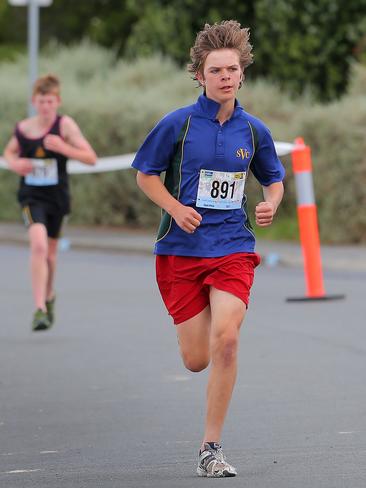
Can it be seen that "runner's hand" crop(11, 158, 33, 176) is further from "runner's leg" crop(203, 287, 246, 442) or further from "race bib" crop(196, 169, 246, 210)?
"runner's leg" crop(203, 287, 246, 442)

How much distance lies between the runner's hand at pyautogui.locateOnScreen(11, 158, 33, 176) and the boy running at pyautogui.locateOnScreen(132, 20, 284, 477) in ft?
16.0

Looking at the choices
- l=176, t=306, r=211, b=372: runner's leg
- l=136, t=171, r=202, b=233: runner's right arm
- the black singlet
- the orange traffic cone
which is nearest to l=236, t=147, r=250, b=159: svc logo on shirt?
l=136, t=171, r=202, b=233: runner's right arm

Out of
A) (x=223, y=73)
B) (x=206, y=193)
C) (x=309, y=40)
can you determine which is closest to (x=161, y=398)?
(x=206, y=193)

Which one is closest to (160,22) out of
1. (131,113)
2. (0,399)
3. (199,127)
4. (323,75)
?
(323,75)

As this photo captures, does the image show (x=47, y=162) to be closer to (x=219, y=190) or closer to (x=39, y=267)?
(x=39, y=267)

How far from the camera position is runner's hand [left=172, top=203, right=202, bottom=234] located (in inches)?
251

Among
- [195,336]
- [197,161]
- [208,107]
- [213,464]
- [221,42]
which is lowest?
[213,464]

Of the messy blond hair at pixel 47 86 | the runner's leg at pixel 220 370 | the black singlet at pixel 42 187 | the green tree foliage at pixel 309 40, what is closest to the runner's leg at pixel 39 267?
the black singlet at pixel 42 187

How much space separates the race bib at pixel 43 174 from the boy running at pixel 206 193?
16.6 ft

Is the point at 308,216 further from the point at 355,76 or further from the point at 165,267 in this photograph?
the point at 355,76

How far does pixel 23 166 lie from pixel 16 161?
16 cm

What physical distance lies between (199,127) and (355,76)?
50.6ft

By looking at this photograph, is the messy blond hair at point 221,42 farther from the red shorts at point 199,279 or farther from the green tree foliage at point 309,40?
the green tree foliage at point 309,40

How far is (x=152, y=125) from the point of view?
21.6 meters
